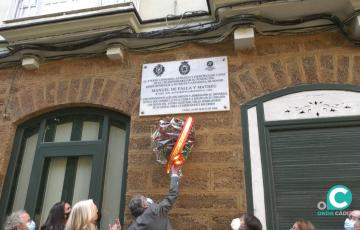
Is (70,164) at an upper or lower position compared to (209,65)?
lower

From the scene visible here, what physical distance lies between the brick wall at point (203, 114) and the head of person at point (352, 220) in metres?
1.06

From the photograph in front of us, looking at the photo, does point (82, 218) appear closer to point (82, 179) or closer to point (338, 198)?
point (82, 179)

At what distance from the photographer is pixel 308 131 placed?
4066 mm

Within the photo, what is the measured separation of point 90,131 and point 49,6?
219cm

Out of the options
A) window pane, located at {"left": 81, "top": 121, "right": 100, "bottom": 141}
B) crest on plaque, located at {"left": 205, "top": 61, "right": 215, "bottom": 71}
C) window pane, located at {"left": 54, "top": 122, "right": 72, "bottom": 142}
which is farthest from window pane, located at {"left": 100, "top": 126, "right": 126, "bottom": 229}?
crest on plaque, located at {"left": 205, "top": 61, "right": 215, "bottom": 71}

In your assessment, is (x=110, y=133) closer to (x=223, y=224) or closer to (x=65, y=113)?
(x=65, y=113)

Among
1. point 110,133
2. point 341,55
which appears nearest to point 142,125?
point 110,133

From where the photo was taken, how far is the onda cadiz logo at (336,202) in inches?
146

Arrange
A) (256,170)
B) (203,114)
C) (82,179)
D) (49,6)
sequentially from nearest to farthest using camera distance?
(256,170)
(203,114)
(82,179)
(49,6)

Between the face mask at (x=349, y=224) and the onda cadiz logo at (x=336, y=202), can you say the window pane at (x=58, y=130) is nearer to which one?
the onda cadiz logo at (x=336, y=202)

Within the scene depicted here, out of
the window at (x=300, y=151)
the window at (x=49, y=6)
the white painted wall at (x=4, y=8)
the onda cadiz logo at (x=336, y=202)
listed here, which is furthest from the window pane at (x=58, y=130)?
the onda cadiz logo at (x=336, y=202)

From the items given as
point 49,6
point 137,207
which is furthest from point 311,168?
point 49,6

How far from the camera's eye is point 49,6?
18.1 feet

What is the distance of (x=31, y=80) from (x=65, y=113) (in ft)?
2.60
